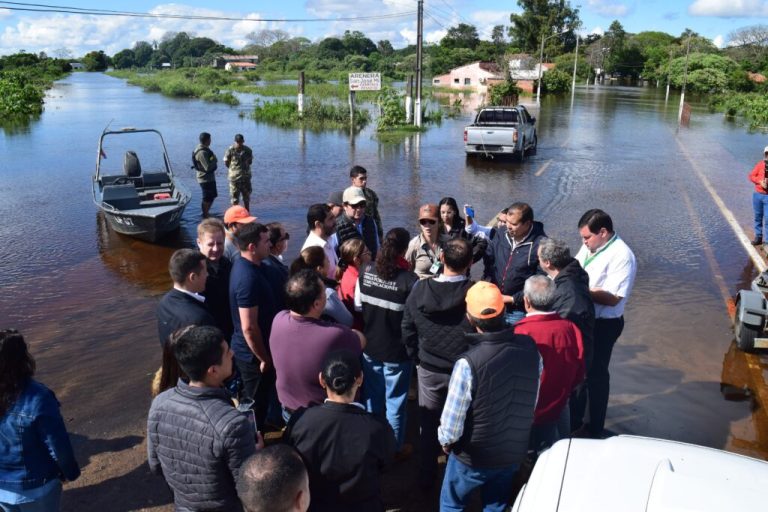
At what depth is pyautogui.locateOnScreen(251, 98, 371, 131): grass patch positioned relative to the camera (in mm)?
26781

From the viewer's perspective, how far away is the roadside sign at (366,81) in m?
24.8

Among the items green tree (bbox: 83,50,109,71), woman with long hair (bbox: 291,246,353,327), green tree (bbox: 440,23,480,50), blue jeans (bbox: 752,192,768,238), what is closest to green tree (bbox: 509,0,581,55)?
green tree (bbox: 440,23,480,50)

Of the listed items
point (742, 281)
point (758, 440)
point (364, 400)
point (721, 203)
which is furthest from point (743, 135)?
point (364, 400)

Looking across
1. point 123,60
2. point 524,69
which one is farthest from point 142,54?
point 524,69

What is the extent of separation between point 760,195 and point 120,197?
10.4 m

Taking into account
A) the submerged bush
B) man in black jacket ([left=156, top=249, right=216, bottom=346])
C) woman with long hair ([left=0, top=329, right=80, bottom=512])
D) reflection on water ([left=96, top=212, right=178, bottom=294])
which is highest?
the submerged bush

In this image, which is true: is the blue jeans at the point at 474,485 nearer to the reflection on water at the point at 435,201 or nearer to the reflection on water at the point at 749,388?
the reflection on water at the point at 435,201

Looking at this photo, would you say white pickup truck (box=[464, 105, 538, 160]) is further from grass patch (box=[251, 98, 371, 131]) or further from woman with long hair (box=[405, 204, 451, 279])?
woman with long hair (box=[405, 204, 451, 279])

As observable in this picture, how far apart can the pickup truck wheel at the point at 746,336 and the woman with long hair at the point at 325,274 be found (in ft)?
13.8

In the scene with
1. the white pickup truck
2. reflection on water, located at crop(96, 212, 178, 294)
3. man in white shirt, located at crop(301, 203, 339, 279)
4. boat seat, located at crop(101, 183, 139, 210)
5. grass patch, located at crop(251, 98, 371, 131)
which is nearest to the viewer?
man in white shirt, located at crop(301, 203, 339, 279)

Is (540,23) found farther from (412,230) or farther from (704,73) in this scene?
(412,230)

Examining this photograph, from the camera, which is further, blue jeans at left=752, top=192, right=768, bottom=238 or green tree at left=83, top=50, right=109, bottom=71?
green tree at left=83, top=50, right=109, bottom=71

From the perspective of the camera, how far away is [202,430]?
264 cm

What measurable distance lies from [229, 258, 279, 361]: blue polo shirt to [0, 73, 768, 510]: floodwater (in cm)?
135
